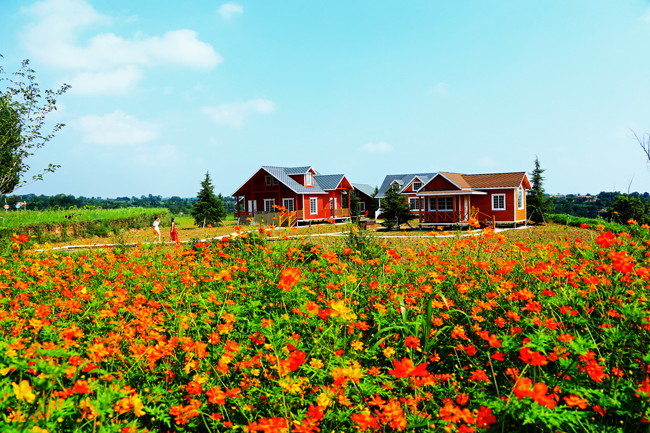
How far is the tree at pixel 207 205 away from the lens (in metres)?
27.6

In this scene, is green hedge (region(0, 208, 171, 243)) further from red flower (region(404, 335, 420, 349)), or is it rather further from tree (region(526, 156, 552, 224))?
tree (region(526, 156, 552, 224))

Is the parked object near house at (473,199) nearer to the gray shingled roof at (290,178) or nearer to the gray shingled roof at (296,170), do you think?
the gray shingled roof at (290,178)

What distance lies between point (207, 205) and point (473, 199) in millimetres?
18763

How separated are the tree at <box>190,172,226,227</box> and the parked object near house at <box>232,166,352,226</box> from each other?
1.90 meters

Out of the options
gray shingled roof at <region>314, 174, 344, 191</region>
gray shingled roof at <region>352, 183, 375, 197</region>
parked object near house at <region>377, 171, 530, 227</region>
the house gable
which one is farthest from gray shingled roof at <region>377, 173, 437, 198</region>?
parked object near house at <region>377, 171, 530, 227</region>

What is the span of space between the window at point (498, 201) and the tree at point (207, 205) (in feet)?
63.1

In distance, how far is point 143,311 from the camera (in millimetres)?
2699

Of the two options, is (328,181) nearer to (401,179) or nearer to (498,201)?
(498,201)

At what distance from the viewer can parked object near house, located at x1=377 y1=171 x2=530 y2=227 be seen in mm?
24438

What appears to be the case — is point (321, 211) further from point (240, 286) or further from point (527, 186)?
point (240, 286)

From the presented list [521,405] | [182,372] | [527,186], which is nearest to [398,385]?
[521,405]

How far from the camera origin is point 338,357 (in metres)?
2.17

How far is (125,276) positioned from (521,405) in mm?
4064

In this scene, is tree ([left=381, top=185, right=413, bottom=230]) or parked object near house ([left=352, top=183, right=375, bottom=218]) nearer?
tree ([left=381, top=185, right=413, bottom=230])
